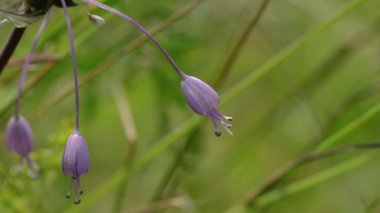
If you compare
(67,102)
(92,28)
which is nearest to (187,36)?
(92,28)

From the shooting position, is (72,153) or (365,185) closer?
(72,153)

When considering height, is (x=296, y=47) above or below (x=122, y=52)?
below

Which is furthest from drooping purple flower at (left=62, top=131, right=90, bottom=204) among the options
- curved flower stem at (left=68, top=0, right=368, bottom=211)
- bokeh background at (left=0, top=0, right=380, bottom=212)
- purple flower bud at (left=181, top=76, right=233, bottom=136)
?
curved flower stem at (left=68, top=0, right=368, bottom=211)

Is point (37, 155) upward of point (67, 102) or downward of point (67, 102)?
downward

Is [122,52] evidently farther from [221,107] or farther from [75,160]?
[75,160]

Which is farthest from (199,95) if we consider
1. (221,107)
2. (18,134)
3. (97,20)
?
(221,107)

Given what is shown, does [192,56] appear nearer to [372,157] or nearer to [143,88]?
[143,88]

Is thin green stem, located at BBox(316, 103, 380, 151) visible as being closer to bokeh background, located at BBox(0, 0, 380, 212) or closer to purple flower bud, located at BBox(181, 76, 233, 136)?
bokeh background, located at BBox(0, 0, 380, 212)

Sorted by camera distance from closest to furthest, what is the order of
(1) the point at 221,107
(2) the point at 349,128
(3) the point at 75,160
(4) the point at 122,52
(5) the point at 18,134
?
(3) the point at 75,160, (5) the point at 18,134, (2) the point at 349,128, (4) the point at 122,52, (1) the point at 221,107

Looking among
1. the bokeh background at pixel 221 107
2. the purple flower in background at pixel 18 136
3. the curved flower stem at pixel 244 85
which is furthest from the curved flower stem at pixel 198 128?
the purple flower in background at pixel 18 136
